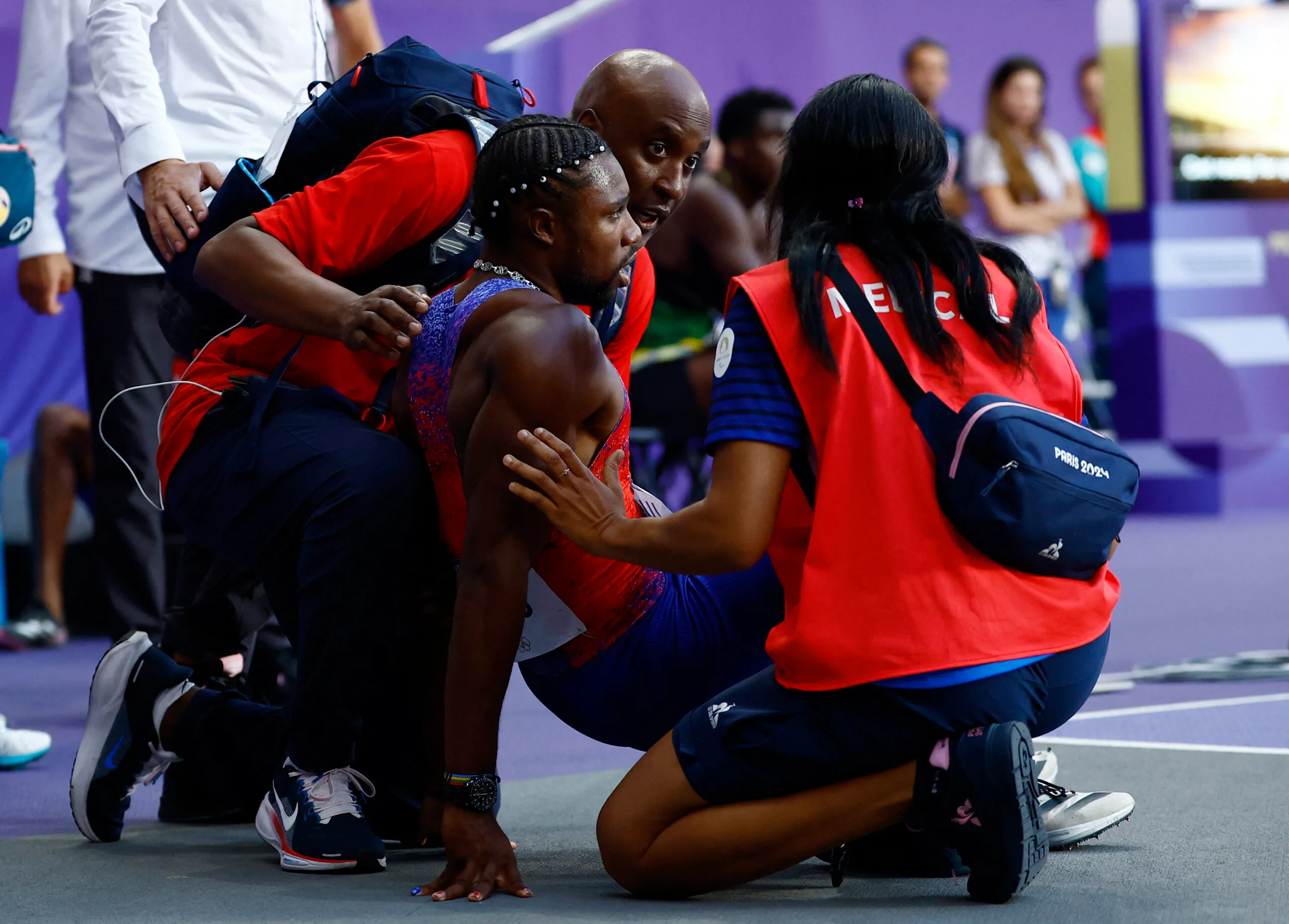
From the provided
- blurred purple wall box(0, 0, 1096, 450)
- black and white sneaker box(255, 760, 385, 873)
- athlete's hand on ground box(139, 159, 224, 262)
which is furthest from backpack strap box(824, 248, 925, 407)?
blurred purple wall box(0, 0, 1096, 450)

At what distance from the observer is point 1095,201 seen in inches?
382

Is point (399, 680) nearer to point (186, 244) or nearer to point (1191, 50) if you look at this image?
point (186, 244)

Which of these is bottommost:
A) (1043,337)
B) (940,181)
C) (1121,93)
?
(1121,93)

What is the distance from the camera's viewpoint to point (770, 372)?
2105 millimetres

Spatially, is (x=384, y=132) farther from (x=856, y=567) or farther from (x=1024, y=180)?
(x=1024, y=180)

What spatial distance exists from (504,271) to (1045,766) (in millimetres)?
1140

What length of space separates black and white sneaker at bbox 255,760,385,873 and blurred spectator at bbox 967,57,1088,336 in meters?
7.04

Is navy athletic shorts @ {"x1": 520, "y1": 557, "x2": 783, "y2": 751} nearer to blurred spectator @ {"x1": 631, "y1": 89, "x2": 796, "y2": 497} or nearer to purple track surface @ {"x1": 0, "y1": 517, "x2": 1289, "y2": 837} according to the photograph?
purple track surface @ {"x1": 0, "y1": 517, "x2": 1289, "y2": 837}

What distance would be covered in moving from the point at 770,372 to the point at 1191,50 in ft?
23.5

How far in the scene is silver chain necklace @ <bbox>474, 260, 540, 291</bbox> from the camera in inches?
89.1

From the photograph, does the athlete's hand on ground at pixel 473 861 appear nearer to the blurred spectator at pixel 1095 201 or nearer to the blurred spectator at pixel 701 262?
the blurred spectator at pixel 701 262

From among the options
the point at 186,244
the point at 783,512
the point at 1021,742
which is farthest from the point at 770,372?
the point at 186,244

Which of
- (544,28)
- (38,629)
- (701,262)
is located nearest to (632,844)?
(38,629)

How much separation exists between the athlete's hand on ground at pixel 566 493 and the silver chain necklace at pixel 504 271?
0.80ft
